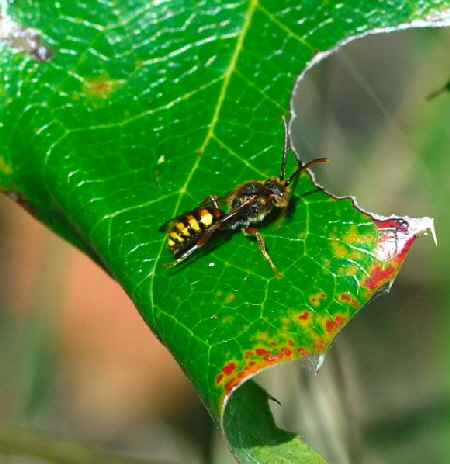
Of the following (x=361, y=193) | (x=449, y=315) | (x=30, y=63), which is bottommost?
(x=449, y=315)

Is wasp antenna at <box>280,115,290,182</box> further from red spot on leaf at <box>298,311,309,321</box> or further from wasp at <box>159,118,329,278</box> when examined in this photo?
red spot on leaf at <box>298,311,309,321</box>

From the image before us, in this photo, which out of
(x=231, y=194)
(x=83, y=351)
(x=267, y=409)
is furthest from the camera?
(x=83, y=351)

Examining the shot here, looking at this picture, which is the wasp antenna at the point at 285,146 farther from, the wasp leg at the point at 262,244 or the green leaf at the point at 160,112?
the wasp leg at the point at 262,244

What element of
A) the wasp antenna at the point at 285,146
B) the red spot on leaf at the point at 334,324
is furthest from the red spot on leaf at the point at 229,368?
the wasp antenna at the point at 285,146

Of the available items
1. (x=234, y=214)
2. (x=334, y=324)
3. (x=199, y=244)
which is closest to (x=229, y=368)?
(x=334, y=324)

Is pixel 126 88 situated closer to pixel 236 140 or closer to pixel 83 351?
pixel 236 140

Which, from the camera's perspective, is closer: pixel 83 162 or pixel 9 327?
pixel 83 162

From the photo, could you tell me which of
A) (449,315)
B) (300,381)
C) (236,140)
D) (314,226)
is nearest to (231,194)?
(236,140)

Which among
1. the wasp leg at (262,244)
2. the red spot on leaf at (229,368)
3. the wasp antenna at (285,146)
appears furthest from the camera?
the wasp antenna at (285,146)
